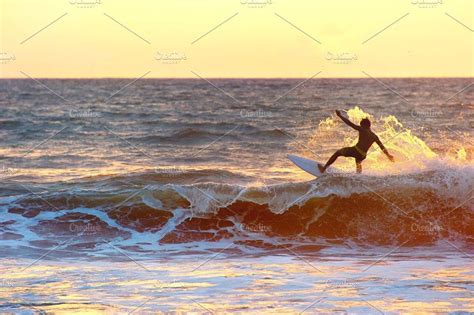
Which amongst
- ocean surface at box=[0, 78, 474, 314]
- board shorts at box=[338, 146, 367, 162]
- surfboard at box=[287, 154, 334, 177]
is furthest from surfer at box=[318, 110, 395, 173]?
ocean surface at box=[0, 78, 474, 314]

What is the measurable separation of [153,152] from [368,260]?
14.3 metres

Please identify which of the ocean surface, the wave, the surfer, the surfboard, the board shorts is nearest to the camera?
the ocean surface

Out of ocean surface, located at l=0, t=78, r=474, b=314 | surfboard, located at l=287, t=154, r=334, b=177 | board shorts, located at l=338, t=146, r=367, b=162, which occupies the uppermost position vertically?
board shorts, located at l=338, t=146, r=367, b=162

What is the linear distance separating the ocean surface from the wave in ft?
0.13

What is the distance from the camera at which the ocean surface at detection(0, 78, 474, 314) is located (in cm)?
1077

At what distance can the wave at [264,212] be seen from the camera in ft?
53.4

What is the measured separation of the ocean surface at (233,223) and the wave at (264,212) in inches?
1.6

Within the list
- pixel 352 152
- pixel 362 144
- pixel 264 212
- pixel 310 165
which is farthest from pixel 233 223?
pixel 362 144

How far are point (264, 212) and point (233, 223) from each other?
92 centimetres

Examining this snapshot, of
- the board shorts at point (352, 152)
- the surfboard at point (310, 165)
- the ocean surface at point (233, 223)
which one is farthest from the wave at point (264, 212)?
the board shorts at point (352, 152)

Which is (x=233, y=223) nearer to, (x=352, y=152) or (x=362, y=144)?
(x=352, y=152)

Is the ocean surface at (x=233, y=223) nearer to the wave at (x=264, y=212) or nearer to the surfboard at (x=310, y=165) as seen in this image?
the wave at (x=264, y=212)

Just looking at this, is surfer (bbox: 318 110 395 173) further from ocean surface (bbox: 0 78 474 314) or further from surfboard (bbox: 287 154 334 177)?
ocean surface (bbox: 0 78 474 314)

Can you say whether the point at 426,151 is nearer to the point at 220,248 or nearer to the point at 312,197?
the point at 312,197
